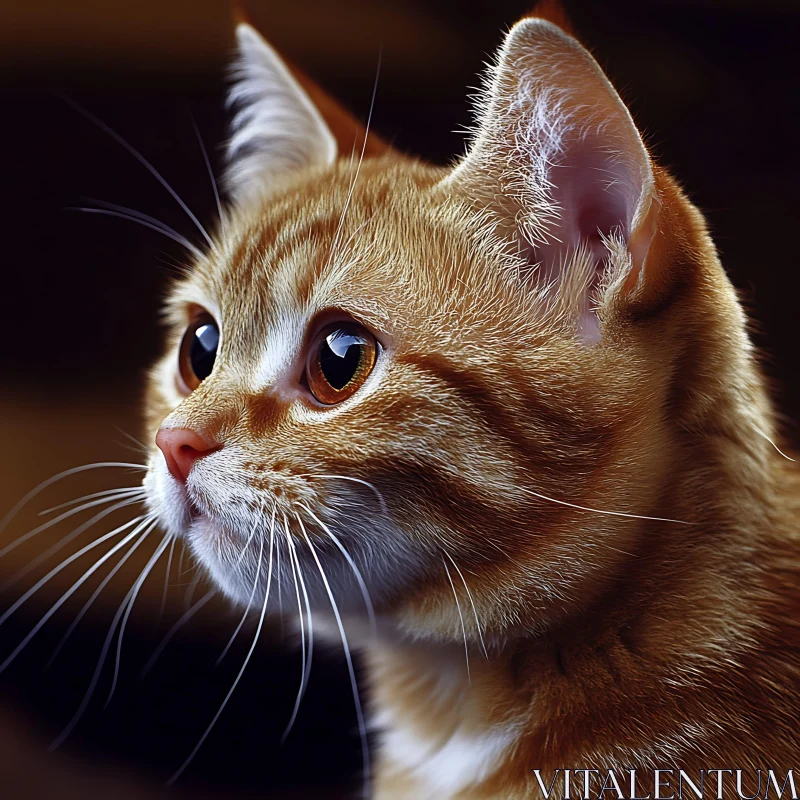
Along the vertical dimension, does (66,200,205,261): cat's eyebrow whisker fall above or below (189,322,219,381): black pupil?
above

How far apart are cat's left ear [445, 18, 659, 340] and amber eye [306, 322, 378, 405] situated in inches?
5.4

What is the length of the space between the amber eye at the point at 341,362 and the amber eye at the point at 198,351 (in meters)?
0.15

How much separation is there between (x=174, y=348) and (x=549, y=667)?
0.49 meters

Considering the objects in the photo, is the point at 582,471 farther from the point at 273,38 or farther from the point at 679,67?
the point at 273,38

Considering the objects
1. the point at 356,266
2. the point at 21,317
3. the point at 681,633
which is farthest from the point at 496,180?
the point at 21,317

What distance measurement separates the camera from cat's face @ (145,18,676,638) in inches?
22.7

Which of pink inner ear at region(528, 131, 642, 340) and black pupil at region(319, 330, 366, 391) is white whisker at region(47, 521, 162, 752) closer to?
black pupil at region(319, 330, 366, 391)

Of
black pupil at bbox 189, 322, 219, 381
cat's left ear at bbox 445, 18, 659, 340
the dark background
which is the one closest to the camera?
cat's left ear at bbox 445, 18, 659, 340

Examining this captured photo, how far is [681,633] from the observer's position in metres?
0.61

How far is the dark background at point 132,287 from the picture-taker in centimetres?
89

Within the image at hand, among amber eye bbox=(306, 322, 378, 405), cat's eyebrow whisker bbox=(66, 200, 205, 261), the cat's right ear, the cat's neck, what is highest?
the cat's right ear

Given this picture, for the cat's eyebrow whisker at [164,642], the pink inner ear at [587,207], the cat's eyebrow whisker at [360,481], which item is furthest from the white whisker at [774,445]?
the cat's eyebrow whisker at [164,642]

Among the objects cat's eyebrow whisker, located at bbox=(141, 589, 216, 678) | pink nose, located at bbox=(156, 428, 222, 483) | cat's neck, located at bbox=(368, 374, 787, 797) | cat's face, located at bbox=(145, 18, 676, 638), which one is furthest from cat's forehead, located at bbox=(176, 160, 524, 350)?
cat's eyebrow whisker, located at bbox=(141, 589, 216, 678)

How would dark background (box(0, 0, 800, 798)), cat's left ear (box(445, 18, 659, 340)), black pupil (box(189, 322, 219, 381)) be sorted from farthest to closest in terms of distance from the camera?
dark background (box(0, 0, 800, 798)), black pupil (box(189, 322, 219, 381)), cat's left ear (box(445, 18, 659, 340))
